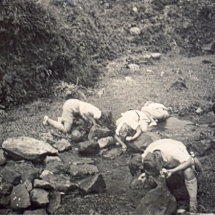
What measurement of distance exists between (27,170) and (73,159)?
0.61 metres

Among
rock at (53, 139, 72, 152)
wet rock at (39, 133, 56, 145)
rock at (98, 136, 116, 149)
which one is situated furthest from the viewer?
rock at (98, 136, 116, 149)

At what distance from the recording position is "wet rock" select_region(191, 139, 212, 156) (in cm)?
371

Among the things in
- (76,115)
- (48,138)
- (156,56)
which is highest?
(156,56)

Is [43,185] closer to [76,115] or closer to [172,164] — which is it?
[172,164]

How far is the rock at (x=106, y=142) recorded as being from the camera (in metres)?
3.97

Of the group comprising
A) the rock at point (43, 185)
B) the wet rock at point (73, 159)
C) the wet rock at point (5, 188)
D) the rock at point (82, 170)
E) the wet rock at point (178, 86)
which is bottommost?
the wet rock at point (73, 159)

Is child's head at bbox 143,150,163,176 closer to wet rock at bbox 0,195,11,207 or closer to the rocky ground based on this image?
the rocky ground

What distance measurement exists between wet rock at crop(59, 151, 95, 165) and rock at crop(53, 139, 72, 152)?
0.05 metres

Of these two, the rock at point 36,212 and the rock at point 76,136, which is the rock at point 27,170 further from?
the rock at point 76,136

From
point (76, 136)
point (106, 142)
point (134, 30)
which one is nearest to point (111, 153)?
point (106, 142)

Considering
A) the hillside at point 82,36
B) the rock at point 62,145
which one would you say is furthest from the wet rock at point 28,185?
the hillside at point 82,36

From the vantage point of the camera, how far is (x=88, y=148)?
3.81 m

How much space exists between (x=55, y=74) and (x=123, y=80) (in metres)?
1.23

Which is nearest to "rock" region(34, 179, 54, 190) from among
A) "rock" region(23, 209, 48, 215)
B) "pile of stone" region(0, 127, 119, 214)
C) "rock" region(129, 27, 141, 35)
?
"pile of stone" region(0, 127, 119, 214)
